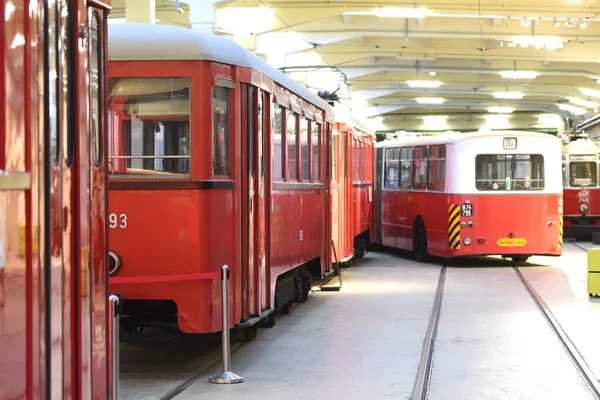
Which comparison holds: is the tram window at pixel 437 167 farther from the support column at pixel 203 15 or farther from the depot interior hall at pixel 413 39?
the support column at pixel 203 15

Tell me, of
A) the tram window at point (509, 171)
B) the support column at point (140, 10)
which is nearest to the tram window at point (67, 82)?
the tram window at point (509, 171)

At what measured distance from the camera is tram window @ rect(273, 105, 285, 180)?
1134 cm

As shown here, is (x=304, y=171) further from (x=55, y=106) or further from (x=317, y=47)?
(x=317, y=47)

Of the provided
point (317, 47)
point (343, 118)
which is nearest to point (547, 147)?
point (343, 118)

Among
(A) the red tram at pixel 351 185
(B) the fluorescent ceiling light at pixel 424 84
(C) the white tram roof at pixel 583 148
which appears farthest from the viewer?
(B) the fluorescent ceiling light at pixel 424 84

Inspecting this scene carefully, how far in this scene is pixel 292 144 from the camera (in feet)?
41.4

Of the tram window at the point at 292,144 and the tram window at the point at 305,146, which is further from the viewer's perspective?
the tram window at the point at 305,146

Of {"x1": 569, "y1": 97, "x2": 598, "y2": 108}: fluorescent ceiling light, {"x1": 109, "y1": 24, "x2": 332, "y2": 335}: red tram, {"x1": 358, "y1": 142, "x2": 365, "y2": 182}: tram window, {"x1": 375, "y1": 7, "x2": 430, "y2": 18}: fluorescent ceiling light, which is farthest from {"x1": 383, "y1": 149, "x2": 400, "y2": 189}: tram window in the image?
{"x1": 569, "y1": 97, "x2": 598, "y2": 108}: fluorescent ceiling light

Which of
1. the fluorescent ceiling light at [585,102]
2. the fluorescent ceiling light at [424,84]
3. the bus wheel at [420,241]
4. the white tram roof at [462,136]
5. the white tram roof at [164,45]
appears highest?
the fluorescent ceiling light at [424,84]

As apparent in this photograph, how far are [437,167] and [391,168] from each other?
3.47 metres

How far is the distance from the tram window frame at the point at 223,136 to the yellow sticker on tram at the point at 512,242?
12271 mm

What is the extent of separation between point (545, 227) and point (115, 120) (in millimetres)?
13505

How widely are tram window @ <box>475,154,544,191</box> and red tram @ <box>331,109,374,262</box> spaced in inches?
89.8

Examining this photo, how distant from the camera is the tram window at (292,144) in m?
12.4
